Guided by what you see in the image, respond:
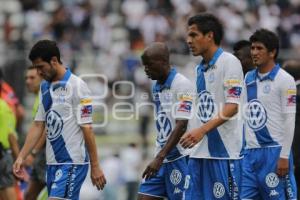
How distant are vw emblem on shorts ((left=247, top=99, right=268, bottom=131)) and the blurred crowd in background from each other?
1010 cm

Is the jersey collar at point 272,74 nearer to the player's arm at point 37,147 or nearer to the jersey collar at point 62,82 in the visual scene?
the jersey collar at point 62,82

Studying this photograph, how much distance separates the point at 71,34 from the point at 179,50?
9.49ft

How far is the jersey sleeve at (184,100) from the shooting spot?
1229cm

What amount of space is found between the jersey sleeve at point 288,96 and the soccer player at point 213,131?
69 cm

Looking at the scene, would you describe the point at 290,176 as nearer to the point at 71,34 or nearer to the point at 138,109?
the point at 138,109

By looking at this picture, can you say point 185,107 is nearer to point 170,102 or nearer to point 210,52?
point 170,102

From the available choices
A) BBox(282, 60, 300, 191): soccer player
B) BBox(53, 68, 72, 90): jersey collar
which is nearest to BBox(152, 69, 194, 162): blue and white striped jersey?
BBox(53, 68, 72, 90): jersey collar

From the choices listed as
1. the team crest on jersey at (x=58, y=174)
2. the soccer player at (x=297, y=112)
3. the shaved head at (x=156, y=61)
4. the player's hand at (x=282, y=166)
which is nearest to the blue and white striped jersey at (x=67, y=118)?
the team crest on jersey at (x=58, y=174)

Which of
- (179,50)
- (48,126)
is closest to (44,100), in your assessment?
(48,126)

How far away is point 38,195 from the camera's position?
15359 millimetres

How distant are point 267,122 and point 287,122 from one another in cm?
31

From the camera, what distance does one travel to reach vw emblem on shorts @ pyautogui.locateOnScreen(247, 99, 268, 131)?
41.0 ft

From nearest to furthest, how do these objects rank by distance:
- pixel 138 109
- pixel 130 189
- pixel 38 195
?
pixel 38 195, pixel 130 189, pixel 138 109

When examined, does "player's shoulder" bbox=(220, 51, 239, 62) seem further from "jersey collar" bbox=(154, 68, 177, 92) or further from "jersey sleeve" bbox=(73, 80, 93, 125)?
"jersey sleeve" bbox=(73, 80, 93, 125)
